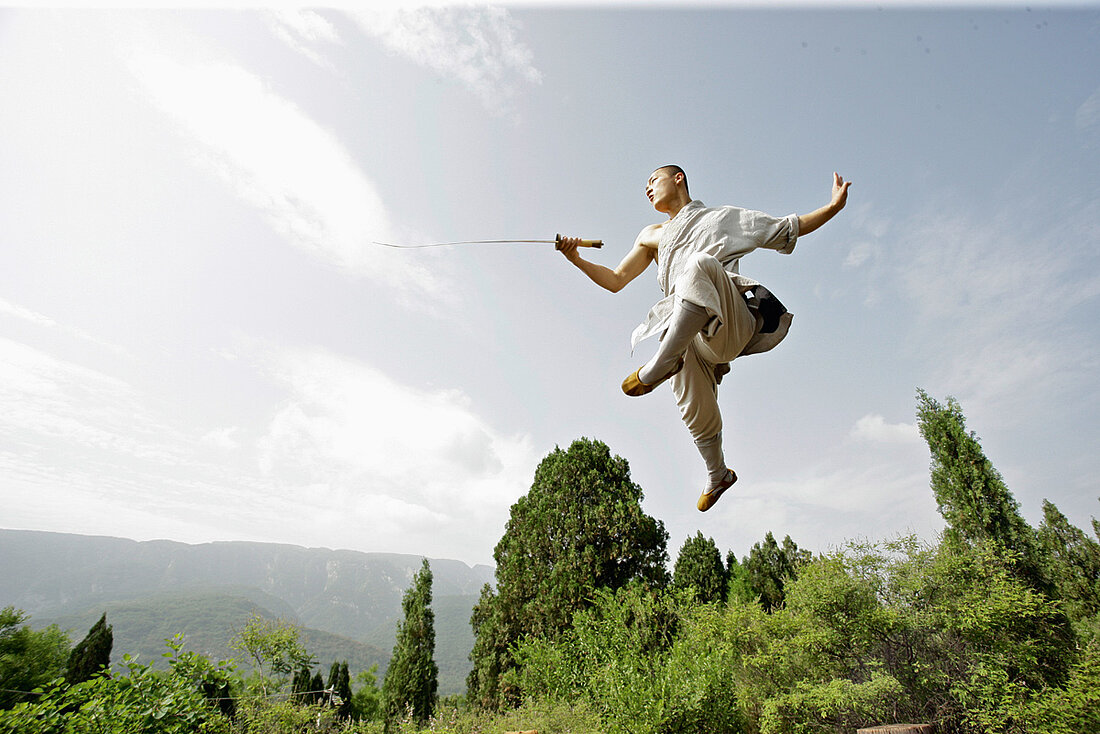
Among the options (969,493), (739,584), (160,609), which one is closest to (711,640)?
(739,584)

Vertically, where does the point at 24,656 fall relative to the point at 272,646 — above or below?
below

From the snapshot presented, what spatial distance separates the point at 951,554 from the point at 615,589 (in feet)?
31.9

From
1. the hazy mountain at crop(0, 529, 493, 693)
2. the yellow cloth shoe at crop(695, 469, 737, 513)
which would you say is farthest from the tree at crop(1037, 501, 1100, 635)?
the hazy mountain at crop(0, 529, 493, 693)

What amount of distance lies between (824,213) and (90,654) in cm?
2280

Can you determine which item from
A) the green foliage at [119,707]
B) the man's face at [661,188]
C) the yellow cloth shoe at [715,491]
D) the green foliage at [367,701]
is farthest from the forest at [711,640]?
the man's face at [661,188]

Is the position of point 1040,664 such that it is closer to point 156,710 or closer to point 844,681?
point 844,681

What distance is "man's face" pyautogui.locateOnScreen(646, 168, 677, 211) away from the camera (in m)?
2.76

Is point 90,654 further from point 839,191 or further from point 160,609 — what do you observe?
point 160,609

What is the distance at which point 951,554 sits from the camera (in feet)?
45.5

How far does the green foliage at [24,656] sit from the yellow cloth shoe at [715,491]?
17.6 m

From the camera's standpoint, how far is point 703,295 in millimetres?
2084

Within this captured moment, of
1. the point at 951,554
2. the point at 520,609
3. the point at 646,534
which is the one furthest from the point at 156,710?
the point at 951,554

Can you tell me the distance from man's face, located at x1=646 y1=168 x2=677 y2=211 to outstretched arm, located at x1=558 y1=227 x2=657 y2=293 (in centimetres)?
17

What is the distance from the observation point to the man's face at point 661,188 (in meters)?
2.76
